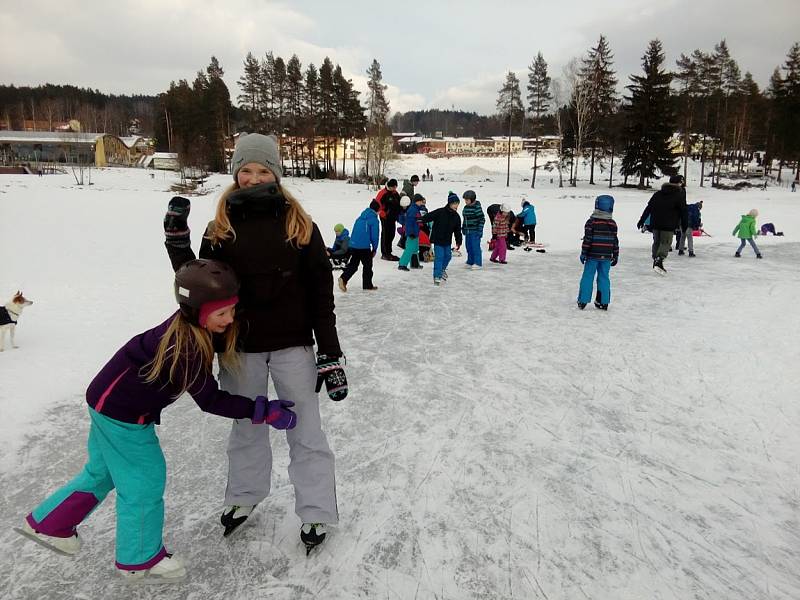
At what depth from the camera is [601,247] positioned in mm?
6051

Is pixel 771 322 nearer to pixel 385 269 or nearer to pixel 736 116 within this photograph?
pixel 385 269

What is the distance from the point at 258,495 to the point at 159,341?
1.02m

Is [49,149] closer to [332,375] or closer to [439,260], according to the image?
[439,260]

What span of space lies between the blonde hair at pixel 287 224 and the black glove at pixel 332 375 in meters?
0.54

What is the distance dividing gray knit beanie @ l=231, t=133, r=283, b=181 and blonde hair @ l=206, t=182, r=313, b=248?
3.7 inches

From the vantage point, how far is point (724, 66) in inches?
1799

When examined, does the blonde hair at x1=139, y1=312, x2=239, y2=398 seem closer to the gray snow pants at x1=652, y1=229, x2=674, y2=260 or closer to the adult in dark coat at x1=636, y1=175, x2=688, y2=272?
the adult in dark coat at x1=636, y1=175, x2=688, y2=272

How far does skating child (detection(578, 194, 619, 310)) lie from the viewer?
602 cm

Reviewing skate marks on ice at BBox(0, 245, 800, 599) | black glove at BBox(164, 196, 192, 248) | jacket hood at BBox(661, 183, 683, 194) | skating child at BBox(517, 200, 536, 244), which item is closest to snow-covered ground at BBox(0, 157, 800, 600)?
skate marks on ice at BBox(0, 245, 800, 599)

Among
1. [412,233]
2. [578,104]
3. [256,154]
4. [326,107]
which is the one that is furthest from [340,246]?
[326,107]

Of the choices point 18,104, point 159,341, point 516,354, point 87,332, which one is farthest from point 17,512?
point 18,104

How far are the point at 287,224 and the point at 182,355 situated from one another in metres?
0.66

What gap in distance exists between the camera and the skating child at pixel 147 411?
1728 millimetres

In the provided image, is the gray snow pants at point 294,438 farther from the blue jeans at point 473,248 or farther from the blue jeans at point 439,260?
the blue jeans at point 473,248
